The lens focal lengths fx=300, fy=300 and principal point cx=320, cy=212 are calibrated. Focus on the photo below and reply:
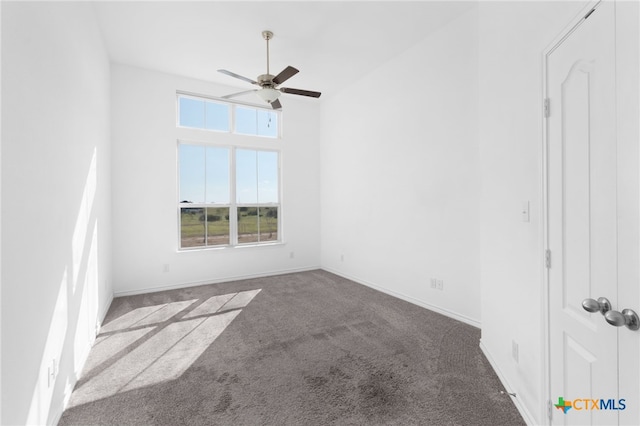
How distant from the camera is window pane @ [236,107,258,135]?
5.36 meters

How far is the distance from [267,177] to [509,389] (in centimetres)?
468

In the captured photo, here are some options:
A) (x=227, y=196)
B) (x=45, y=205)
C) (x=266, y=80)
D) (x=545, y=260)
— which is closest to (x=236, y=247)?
(x=227, y=196)

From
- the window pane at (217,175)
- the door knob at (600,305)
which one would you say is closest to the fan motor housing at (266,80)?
the window pane at (217,175)

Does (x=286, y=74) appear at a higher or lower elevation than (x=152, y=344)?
higher

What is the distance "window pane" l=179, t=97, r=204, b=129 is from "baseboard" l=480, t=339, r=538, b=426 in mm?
4953

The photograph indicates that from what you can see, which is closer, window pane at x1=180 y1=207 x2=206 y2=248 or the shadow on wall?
the shadow on wall

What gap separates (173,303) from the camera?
13.2ft

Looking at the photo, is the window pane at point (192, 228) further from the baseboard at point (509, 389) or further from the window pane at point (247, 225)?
the baseboard at point (509, 389)

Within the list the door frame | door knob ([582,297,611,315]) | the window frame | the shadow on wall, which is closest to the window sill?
the window frame

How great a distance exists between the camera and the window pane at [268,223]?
5641 millimetres

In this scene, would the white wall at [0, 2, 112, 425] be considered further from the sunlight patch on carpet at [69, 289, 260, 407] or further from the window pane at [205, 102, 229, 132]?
the window pane at [205, 102, 229, 132]

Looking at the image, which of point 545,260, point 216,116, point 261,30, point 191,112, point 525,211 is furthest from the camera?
point 216,116

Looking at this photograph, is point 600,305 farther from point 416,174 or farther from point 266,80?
point 266,80

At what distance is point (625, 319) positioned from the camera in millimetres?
987
